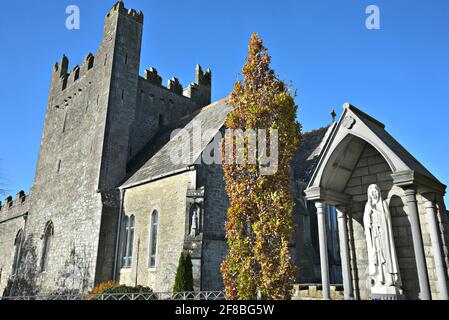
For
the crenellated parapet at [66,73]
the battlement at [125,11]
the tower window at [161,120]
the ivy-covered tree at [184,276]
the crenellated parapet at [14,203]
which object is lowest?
the ivy-covered tree at [184,276]

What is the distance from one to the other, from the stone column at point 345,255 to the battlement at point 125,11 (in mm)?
22408

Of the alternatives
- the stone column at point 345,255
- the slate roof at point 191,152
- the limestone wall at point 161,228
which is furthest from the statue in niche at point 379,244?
the slate roof at point 191,152

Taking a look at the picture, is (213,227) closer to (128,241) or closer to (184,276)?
(184,276)

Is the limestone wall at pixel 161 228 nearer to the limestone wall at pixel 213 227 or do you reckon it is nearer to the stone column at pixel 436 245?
the limestone wall at pixel 213 227

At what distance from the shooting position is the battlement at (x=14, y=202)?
104 feet

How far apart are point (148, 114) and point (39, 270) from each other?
12.8 metres

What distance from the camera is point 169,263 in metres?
16.0

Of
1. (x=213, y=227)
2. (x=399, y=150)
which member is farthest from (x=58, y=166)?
(x=399, y=150)

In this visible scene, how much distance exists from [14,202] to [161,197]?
22.9m

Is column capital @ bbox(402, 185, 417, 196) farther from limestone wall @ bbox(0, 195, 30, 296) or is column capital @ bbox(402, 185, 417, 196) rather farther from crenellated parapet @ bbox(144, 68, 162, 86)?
limestone wall @ bbox(0, 195, 30, 296)

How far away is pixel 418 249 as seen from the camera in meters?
6.21

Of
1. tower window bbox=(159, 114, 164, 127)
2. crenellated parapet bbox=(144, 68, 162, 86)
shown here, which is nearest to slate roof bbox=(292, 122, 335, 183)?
tower window bbox=(159, 114, 164, 127)

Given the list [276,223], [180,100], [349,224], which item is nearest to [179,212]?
[276,223]

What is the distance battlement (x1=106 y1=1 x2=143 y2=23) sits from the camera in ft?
81.8
